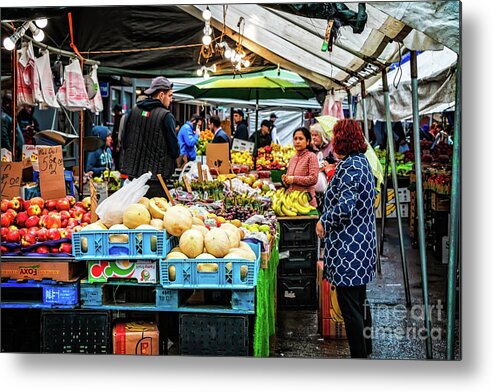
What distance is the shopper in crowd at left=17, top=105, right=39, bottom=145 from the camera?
5.86 m

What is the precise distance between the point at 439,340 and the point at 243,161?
217 inches

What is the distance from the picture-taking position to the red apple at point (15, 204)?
4.88 metres

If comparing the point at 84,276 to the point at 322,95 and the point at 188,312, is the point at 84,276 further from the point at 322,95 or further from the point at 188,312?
the point at 322,95

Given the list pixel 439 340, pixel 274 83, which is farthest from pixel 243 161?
pixel 439 340

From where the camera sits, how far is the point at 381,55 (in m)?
5.88

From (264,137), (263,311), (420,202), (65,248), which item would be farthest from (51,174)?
(264,137)

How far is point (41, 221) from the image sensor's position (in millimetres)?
4766

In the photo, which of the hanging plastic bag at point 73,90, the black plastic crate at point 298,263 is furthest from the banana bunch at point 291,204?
the hanging plastic bag at point 73,90

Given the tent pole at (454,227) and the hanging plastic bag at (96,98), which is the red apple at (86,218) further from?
the tent pole at (454,227)

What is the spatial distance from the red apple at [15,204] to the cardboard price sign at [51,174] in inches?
10.7

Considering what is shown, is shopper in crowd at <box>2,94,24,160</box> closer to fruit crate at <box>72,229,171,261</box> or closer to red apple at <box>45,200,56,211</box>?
red apple at <box>45,200,56,211</box>

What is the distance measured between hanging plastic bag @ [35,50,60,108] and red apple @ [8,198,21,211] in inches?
49.7

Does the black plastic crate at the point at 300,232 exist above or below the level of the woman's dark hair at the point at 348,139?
below

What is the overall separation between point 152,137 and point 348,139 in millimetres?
2025
